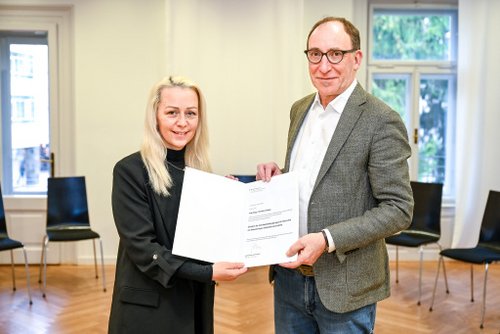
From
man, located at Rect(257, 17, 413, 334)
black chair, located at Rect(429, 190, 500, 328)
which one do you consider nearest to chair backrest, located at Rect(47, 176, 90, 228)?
black chair, located at Rect(429, 190, 500, 328)

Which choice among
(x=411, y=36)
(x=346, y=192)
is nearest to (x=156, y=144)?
(x=346, y=192)

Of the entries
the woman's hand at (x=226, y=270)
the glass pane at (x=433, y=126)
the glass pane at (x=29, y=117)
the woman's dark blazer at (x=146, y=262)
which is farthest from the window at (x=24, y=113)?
the woman's hand at (x=226, y=270)

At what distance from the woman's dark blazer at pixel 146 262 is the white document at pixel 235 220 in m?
0.07

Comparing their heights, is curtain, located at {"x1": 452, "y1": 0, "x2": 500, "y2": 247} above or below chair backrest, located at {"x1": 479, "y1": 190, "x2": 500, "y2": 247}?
above

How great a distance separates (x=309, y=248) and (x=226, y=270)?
28cm

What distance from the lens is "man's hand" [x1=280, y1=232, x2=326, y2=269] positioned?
67.2 inches

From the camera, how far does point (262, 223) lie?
183cm

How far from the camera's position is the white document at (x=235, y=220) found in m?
1.79

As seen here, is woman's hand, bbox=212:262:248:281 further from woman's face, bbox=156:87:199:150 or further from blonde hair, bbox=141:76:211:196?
woman's face, bbox=156:87:199:150

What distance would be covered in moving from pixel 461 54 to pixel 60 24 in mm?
4414

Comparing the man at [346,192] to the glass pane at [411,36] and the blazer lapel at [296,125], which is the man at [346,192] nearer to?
the blazer lapel at [296,125]

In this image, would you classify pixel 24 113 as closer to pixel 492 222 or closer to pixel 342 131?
pixel 492 222

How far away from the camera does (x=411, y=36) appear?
6.47m

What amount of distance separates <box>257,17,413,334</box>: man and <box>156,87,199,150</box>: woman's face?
403 mm
